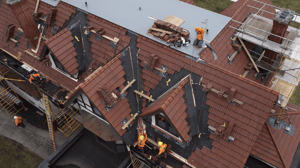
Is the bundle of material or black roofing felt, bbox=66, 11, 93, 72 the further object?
black roofing felt, bbox=66, 11, 93, 72

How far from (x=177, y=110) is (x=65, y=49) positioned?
11.3m

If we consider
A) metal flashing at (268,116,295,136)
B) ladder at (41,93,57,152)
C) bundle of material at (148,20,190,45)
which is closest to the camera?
metal flashing at (268,116,295,136)

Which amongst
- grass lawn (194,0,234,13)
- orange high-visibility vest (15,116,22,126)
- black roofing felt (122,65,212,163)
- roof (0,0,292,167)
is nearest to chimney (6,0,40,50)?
roof (0,0,292,167)

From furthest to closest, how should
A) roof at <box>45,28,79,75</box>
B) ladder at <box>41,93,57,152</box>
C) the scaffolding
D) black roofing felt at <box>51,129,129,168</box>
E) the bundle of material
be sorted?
the scaffolding < ladder at <box>41,93,57,152</box> < black roofing felt at <box>51,129,129,168</box> < roof at <box>45,28,79,75</box> < the bundle of material

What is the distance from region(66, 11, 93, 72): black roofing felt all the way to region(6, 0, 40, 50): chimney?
3570 mm

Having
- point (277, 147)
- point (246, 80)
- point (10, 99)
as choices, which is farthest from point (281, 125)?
point (10, 99)

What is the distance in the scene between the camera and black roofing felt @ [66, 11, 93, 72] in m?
21.2

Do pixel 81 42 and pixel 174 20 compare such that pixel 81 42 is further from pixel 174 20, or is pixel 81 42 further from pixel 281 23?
pixel 281 23

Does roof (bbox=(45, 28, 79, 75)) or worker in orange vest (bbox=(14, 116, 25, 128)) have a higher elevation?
roof (bbox=(45, 28, 79, 75))

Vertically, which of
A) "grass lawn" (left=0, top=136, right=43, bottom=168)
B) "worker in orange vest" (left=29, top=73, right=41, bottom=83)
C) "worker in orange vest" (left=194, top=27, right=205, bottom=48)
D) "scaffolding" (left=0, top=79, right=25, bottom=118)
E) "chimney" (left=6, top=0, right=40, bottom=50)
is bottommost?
"grass lawn" (left=0, top=136, right=43, bottom=168)

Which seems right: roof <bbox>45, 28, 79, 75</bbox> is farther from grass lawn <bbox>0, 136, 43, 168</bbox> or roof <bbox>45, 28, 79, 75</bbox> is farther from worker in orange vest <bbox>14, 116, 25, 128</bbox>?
grass lawn <bbox>0, 136, 43, 168</bbox>

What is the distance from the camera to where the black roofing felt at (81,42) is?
21.2 m

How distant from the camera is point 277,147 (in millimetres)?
16844

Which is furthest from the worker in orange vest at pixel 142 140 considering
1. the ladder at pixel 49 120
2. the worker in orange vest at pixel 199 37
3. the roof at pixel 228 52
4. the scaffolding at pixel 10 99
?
the scaffolding at pixel 10 99
